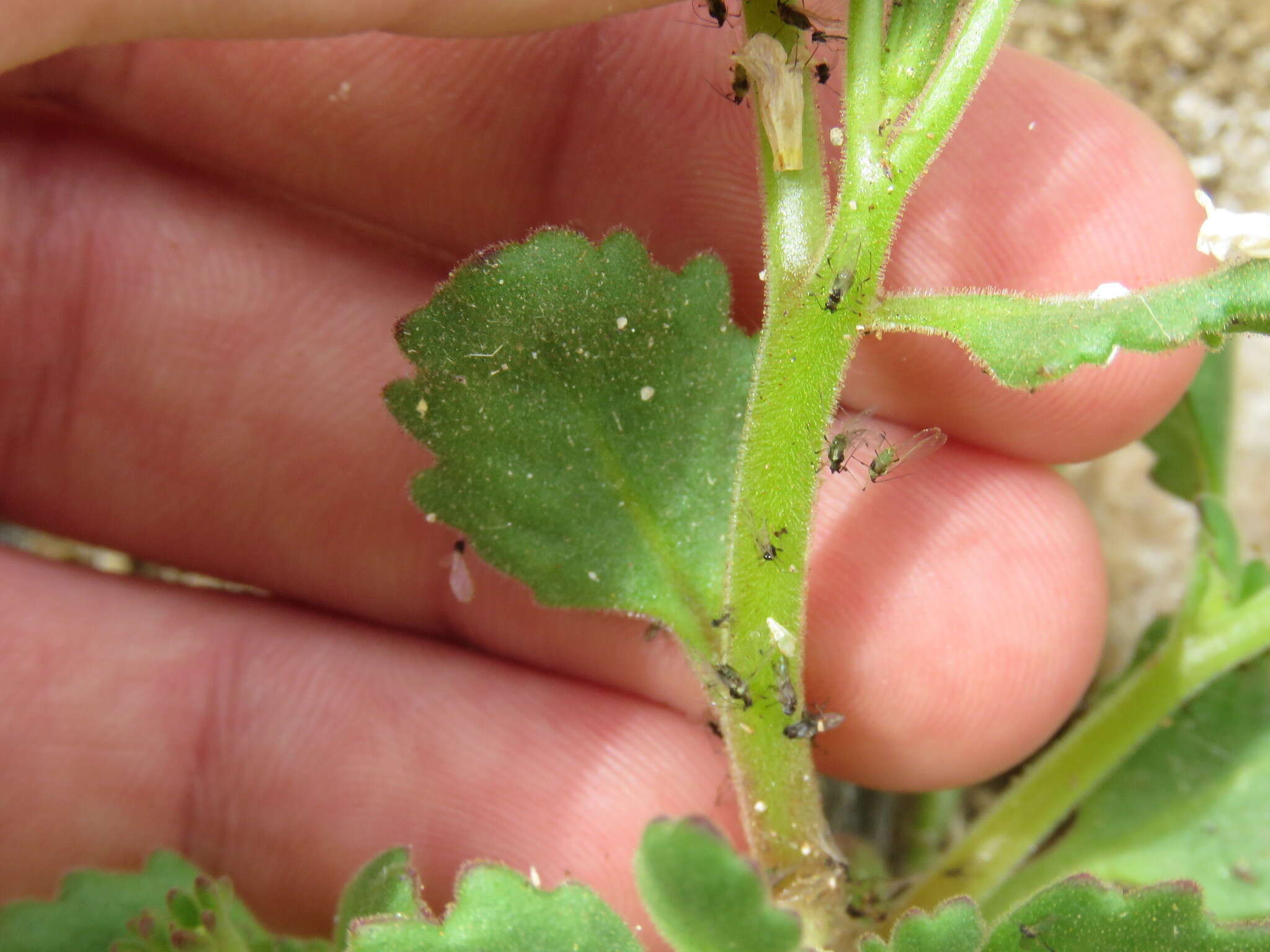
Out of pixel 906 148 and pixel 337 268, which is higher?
pixel 906 148

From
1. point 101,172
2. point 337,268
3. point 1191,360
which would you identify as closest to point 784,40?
point 1191,360

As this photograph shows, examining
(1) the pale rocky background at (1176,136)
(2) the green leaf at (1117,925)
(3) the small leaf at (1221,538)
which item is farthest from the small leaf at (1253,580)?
(2) the green leaf at (1117,925)

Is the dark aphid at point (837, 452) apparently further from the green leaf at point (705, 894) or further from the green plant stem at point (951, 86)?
the green leaf at point (705, 894)

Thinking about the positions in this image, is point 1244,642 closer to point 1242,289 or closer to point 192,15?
point 1242,289

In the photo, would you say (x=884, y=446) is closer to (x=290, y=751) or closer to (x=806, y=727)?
(x=806, y=727)

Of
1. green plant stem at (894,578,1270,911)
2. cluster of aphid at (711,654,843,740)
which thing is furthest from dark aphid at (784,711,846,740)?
green plant stem at (894,578,1270,911)

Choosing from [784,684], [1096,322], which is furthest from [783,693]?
[1096,322]
